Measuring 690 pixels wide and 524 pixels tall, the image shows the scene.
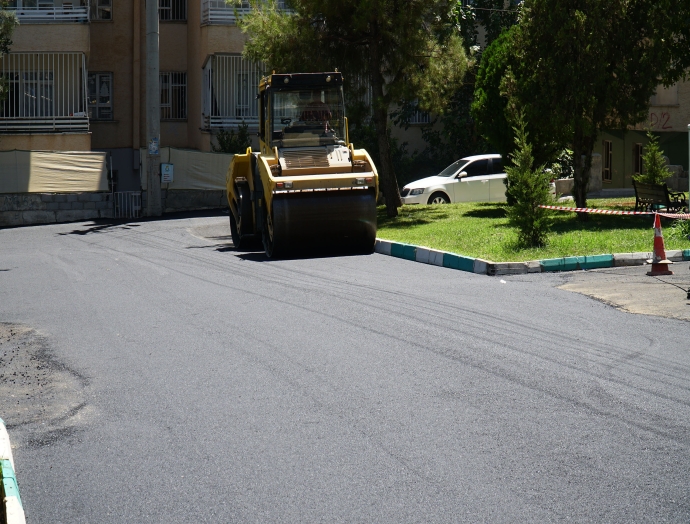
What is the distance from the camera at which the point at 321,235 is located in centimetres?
1642

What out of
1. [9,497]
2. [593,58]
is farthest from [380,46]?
[9,497]

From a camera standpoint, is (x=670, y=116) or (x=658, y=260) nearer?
(x=658, y=260)

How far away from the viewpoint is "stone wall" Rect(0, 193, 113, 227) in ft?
88.9

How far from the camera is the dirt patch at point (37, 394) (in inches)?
265

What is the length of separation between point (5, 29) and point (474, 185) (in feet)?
46.1

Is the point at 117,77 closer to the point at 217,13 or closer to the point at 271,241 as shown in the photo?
the point at 217,13

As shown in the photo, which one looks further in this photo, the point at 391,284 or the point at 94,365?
the point at 391,284

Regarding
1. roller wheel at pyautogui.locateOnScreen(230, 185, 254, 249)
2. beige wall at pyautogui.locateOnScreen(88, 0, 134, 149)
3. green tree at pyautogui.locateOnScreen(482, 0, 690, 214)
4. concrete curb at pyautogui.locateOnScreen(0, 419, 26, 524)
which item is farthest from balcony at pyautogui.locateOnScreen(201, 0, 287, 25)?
concrete curb at pyautogui.locateOnScreen(0, 419, 26, 524)

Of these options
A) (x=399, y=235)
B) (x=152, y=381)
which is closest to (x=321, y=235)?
(x=399, y=235)

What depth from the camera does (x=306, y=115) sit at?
17.8 meters

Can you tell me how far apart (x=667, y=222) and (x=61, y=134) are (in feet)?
61.3

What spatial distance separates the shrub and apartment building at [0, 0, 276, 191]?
2.56 ft

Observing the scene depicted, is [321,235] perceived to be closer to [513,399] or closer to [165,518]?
[513,399]

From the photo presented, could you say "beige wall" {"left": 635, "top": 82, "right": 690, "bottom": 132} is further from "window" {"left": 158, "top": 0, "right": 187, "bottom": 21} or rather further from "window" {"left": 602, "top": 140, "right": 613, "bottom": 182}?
"window" {"left": 158, "top": 0, "right": 187, "bottom": 21}
